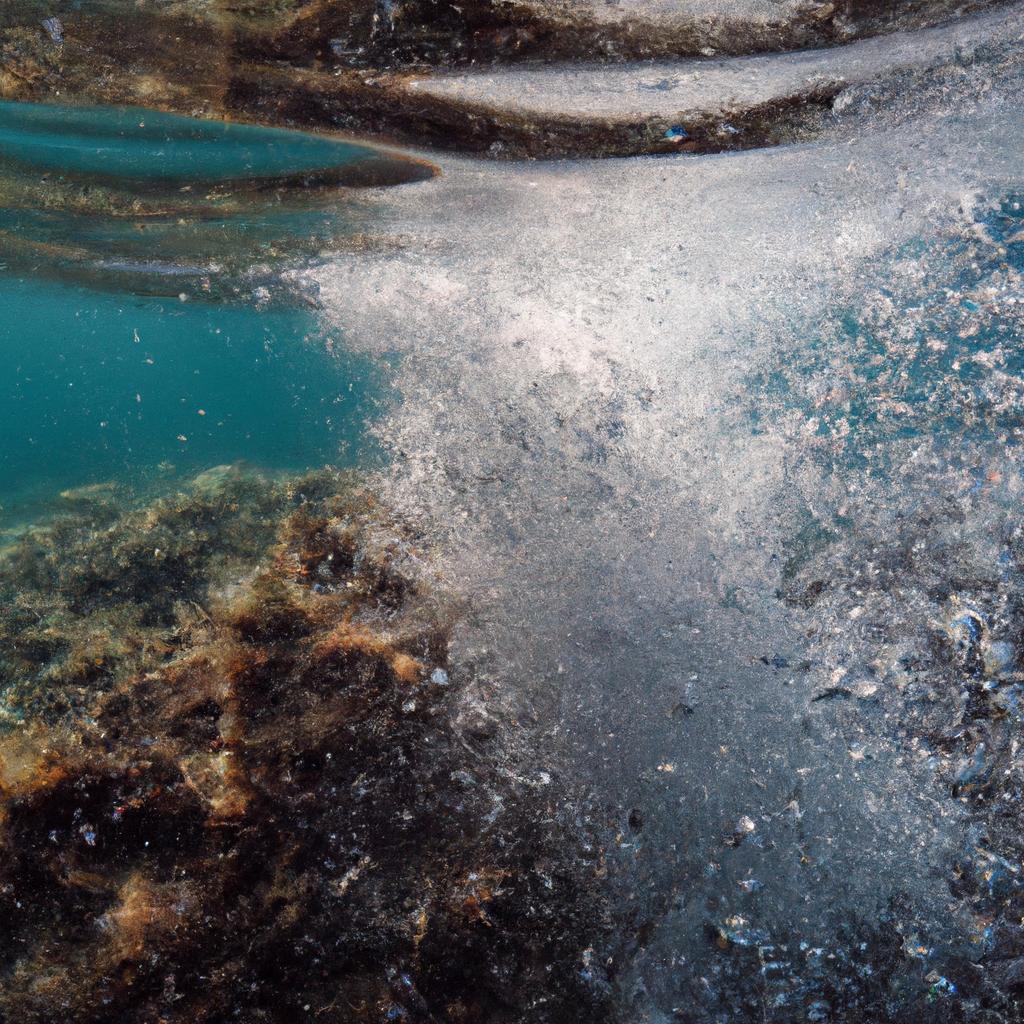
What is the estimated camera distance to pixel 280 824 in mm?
1995

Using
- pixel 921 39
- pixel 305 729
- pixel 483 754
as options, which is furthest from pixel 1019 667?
pixel 921 39

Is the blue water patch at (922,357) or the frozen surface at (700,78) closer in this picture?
the blue water patch at (922,357)

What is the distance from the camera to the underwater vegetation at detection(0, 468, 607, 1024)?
6.07ft

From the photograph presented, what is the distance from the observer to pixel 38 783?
2020 millimetres

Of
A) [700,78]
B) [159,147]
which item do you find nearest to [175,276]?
[159,147]

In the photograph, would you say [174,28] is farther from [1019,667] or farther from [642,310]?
[1019,667]

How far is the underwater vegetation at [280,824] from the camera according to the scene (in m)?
1.85

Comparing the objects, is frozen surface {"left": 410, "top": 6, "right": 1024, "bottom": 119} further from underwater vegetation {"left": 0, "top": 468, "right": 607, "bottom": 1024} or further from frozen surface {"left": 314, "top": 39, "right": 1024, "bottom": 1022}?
underwater vegetation {"left": 0, "top": 468, "right": 607, "bottom": 1024}

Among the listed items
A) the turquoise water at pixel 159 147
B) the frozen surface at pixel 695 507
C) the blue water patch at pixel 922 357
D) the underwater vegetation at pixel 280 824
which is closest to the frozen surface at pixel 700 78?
the frozen surface at pixel 695 507

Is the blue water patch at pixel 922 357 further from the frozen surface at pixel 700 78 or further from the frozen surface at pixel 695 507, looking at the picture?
A: the frozen surface at pixel 700 78

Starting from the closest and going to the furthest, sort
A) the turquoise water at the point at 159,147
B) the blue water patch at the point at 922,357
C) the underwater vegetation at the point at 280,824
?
the underwater vegetation at the point at 280,824 → the blue water patch at the point at 922,357 → the turquoise water at the point at 159,147

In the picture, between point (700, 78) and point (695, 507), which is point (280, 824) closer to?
point (695, 507)

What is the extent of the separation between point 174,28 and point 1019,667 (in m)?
3.38

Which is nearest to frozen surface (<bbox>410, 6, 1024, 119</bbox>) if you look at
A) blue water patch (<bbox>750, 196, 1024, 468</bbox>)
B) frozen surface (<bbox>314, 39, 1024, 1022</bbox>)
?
frozen surface (<bbox>314, 39, 1024, 1022</bbox>)
